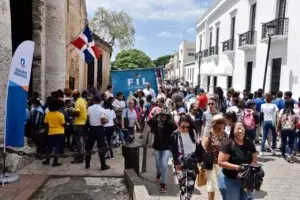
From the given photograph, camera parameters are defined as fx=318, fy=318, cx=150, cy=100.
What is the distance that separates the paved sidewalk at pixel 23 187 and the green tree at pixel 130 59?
34141 millimetres

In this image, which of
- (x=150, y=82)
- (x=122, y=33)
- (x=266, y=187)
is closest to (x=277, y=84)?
(x=150, y=82)

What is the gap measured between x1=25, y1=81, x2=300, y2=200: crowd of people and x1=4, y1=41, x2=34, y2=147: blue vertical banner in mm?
738

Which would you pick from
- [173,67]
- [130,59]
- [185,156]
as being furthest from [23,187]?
[173,67]

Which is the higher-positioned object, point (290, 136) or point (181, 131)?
point (181, 131)

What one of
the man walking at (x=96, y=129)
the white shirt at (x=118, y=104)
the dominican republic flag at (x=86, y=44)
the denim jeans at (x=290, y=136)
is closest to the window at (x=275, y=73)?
the denim jeans at (x=290, y=136)

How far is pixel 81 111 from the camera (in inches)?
280

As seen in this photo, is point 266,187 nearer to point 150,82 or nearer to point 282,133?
point 282,133

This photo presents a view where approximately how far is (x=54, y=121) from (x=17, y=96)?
1.09 meters

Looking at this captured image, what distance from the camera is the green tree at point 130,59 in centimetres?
4031

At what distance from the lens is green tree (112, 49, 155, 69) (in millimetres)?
40312

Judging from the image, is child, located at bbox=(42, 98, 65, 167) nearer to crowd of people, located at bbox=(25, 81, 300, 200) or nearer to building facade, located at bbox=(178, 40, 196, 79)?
crowd of people, located at bbox=(25, 81, 300, 200)

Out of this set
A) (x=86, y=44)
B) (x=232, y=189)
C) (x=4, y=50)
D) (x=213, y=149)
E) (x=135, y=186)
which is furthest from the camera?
(x=86, y=44)

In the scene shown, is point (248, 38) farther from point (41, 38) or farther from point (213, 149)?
point (213, 149)

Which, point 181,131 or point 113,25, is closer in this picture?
point 181,131
